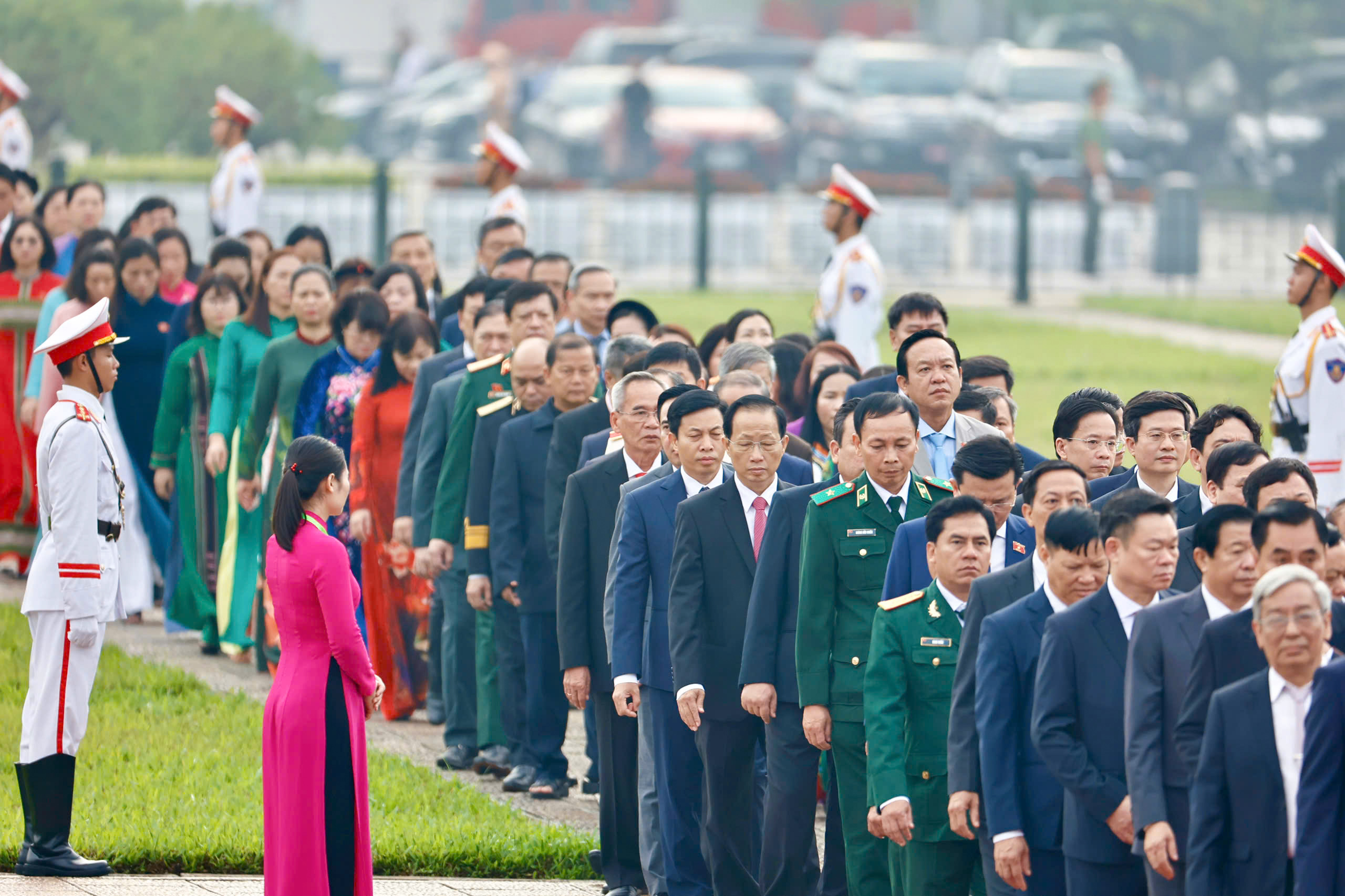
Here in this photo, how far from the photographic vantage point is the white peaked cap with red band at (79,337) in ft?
27.0

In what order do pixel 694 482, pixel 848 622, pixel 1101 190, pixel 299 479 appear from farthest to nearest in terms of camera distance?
pixel 1101 190 → pixel 694 482 → pixel 848 622 → pixel 299 479

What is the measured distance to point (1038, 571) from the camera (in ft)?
22.3

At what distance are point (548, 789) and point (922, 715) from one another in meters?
3.19

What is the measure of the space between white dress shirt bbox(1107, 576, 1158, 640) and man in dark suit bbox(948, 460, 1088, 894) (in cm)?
28

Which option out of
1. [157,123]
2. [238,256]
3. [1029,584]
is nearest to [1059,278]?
[157,123]

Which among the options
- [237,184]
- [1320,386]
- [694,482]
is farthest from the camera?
[237,184]

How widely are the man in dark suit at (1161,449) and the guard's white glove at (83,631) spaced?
136 inches

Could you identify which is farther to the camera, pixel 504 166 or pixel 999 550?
pixel 504 166

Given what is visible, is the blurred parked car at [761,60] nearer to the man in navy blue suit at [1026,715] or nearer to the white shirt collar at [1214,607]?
the man in navy blue suit at [1026,715]

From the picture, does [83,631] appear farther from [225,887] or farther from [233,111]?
[233,111]

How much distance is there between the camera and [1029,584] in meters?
6.79

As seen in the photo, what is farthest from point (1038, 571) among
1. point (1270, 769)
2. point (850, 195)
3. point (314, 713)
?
point (850, 195)

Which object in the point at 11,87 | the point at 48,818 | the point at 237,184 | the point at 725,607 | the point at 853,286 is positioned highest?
the point at 11,87

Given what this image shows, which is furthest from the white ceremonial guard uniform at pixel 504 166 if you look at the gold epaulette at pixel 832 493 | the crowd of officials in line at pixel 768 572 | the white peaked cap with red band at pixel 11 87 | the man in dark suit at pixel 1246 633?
the man in dark suit at pixel 1246 633
